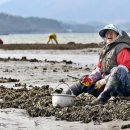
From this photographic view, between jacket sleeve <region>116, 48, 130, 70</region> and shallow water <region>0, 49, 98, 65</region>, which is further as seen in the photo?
shallow water <region>0, 49, 98, 65</region>

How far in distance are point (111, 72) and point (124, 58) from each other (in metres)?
0.30

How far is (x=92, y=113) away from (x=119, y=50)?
4.15 ft

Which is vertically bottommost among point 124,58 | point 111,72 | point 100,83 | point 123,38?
point 100,83

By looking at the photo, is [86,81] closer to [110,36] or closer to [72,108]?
[72,108]

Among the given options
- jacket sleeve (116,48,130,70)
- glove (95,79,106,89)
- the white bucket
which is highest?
jacket sleeve (116,48,130,70)

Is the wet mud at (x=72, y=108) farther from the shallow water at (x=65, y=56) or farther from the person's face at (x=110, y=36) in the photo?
the shallow water at (x=65, y=56)

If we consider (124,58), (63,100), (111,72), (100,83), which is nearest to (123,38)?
(124,58)

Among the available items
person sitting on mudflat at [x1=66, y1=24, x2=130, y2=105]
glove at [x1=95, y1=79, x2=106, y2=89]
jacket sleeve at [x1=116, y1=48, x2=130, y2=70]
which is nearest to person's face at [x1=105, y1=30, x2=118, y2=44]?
person sitting on mudflat at [x1=66, y1=24, x2=130, y2=105]

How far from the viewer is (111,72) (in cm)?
A: 948

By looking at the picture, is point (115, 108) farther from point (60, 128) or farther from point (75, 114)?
point (60, 128)

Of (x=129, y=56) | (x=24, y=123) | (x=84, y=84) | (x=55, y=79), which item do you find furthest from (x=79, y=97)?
(x=55, y=79)

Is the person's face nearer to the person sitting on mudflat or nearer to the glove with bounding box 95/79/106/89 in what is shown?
the person sitting on mudflat

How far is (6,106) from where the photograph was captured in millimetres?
10141

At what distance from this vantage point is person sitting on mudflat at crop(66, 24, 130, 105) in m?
9.42
